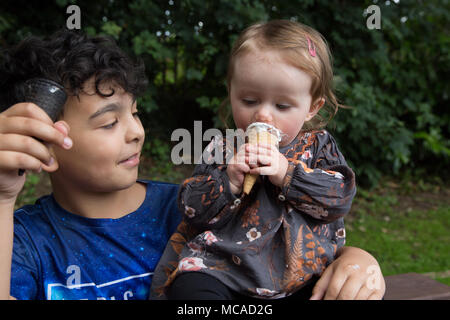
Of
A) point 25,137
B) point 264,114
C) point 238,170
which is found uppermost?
point 264,114

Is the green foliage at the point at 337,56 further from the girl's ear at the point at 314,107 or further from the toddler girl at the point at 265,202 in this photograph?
the toddler girl at the point at 265,202

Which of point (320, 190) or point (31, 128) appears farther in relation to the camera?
point (320, 190)

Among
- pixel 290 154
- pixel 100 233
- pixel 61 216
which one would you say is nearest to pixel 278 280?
pixel 290 154

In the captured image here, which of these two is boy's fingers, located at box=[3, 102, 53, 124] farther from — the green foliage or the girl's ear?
the green foliage

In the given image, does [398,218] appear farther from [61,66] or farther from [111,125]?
[61,66]

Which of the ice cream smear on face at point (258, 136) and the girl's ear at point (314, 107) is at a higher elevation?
the girl's ear at point (314, 107)

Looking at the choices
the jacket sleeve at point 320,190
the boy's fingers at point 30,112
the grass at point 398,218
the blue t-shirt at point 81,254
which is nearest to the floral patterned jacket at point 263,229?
the jacket sleeve at point 320,190

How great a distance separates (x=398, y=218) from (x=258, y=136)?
4621 mm

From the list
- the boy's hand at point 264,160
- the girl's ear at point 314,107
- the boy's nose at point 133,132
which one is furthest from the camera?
the girl's ear at point 314,107

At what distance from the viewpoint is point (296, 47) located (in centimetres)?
171

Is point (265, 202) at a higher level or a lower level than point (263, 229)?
A: higher

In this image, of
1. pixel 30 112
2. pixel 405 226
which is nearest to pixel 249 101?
pixel 30 112

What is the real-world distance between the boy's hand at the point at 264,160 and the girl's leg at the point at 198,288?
0.45 m

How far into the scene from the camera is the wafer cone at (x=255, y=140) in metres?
1.53
